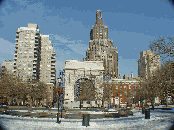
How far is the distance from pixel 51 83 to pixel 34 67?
50.3 feet

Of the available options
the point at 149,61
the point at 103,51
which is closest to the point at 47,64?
the point at 103,51

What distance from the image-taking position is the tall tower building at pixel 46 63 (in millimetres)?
111438

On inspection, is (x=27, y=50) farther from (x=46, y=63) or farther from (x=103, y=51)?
(x=103, y=51)

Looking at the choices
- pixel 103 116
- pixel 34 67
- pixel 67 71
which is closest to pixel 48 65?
pixel 34 67

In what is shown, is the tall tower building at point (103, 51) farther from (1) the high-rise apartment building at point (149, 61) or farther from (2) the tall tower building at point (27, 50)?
(1) the high-rise apartment building at point (149, 61)

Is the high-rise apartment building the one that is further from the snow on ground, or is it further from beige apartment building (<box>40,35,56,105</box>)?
beige apartment building (<box>40,35,56,105</box>)

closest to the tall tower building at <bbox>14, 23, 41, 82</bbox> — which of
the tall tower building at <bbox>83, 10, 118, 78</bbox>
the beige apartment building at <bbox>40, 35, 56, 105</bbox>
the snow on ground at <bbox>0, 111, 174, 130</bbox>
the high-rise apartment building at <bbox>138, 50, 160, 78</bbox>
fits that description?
the beige apartment building at <bbox>40, 35, 56, 105</bbox>

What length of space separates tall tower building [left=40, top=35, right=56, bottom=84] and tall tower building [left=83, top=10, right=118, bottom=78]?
123 ft

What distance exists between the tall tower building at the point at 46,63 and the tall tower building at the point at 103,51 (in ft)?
123

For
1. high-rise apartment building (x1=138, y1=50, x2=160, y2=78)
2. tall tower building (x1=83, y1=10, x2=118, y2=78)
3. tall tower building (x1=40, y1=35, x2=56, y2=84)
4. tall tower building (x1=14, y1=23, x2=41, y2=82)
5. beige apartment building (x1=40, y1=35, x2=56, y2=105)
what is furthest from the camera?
tall tower building (x1=83, y1=10, x2=118, y2=78)

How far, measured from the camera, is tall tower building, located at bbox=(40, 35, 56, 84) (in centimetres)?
11144

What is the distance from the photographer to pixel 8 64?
107562 mm

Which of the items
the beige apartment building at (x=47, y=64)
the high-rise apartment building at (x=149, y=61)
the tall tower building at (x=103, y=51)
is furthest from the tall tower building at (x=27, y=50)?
the high-rise apartment building at (x=149, y=61)

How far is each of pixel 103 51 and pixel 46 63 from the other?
46.4 m
